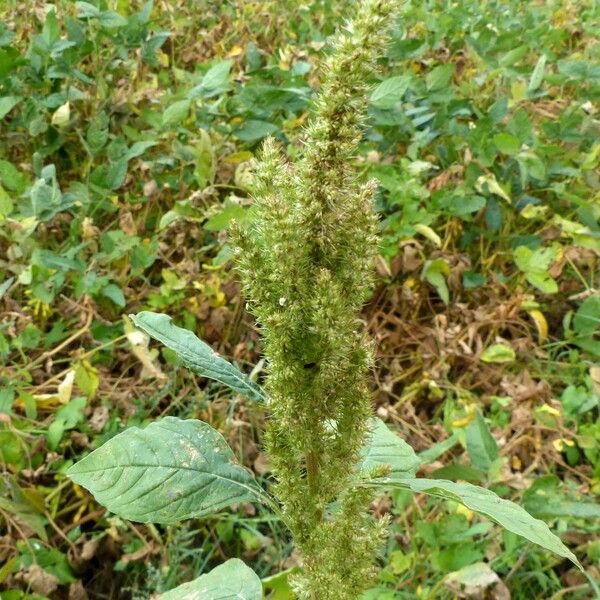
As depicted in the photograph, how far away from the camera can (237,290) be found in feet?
8.86

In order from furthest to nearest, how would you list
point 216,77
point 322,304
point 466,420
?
point 216,77 → point 466,420 → point 322,304

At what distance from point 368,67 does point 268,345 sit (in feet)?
1.36

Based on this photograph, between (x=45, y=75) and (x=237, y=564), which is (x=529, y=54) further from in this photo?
(x=237, y=564)

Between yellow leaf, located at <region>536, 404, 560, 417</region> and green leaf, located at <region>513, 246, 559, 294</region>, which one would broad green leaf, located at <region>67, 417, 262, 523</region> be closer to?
yellow leaf, located at <region>536, 404, 560, 417</region>

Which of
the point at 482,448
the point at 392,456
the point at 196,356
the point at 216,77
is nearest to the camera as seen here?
the point at 196,356

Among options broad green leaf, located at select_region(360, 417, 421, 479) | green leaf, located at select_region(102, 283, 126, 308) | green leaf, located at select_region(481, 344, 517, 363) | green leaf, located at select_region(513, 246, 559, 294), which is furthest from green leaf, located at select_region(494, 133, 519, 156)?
broad green leaf, located at select_region(360, 417, 421, 479)

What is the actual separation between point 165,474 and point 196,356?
0.22 m

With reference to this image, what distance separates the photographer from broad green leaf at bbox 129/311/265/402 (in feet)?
4.01

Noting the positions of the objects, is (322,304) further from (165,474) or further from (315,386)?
(165,474)

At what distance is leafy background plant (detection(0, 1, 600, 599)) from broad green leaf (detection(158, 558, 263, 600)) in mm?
378

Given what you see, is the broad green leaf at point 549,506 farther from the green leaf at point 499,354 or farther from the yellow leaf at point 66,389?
the yellow leaf at point 66,389

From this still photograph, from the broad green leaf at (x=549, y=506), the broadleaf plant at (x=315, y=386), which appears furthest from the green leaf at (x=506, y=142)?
the broadleaf plant at (x=315, y=386)

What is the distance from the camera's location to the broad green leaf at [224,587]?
3.80 feet

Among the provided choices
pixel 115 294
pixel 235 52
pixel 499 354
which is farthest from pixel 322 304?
pixel 235 52
